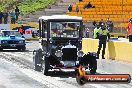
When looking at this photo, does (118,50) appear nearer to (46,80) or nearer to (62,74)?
(62,74)

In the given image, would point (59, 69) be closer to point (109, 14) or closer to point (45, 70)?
point (45, 70)

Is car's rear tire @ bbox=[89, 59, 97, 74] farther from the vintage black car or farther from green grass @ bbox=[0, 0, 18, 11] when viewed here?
green grass @ bbox=[0, 0, 18, 11]

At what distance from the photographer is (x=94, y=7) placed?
54406mm

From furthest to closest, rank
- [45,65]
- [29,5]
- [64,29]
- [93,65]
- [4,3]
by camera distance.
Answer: [4,3], [29,5], [64,29], [93,65], [45,65]

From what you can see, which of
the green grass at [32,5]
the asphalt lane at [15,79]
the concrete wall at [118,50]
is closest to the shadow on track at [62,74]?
the asphalt lane at [15,79]

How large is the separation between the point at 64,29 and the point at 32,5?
42323 mm

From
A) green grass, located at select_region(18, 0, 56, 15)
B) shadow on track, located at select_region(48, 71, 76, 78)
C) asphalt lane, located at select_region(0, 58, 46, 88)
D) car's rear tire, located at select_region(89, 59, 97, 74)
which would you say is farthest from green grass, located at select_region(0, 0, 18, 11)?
car's rear tire, located at select_region(89, 59, 97, 74)

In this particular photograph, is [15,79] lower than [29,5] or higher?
higher

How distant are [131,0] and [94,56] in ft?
131

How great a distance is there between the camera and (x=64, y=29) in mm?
17938

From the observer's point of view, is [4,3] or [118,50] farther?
[4,3]

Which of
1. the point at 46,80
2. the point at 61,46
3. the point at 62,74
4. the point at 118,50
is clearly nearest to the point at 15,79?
the point at 46,80

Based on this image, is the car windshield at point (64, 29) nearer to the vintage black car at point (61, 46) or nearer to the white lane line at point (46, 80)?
the vintage black car at point (61, 46)

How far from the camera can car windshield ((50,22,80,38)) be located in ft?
58.6
